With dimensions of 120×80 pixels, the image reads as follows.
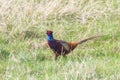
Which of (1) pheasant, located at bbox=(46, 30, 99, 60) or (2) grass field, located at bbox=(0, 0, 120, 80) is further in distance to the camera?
(1) pheasant, located at bbox=(46, 30, 99, 60)

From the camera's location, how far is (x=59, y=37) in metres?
7.30

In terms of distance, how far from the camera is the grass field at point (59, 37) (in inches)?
220

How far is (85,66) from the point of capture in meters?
5.54

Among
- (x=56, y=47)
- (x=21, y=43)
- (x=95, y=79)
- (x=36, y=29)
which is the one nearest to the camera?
(x=95, y=79)

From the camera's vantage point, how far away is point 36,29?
748cm

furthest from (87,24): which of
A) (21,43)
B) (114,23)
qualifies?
(21,43)

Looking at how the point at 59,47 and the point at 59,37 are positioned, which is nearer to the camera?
the point at 59,47

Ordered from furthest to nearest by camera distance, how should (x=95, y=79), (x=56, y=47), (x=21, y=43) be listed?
(x=21, y=43), (x=56, y=47), (x=95, y=79)

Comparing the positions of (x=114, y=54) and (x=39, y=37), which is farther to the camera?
(x=39, y=37)

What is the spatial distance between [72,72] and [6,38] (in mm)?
1914

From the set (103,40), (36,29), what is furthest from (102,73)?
(36,29)

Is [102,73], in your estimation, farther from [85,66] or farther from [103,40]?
[103,40]

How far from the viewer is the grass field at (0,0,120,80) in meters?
5.60

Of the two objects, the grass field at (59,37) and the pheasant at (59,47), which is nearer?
the grass field at (59,37)
